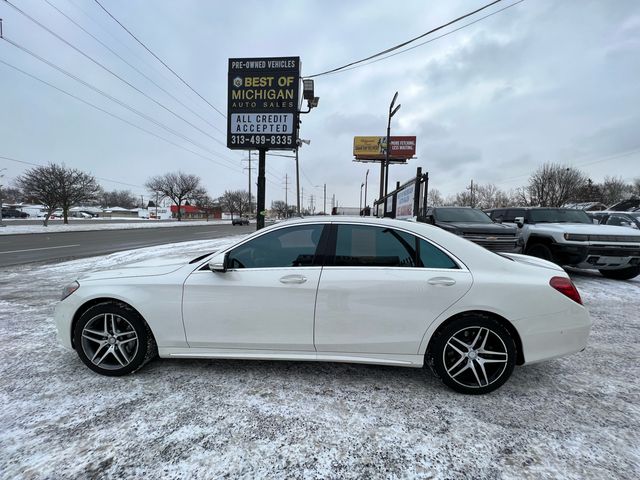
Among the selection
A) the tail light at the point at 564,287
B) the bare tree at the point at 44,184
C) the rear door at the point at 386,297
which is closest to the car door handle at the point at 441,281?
the rear door at the point at 386,297

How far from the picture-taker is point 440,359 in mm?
2707

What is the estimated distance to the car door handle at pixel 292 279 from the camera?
9.07 feet

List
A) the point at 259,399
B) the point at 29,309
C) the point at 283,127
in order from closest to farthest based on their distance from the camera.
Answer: the point at 259,399 < the point at 29,309 < the point at 283,127

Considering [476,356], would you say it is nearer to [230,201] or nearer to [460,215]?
[460,215]

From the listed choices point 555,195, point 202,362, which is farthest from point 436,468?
point 555,195

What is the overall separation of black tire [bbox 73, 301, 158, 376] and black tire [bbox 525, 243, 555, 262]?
8277 millimetres

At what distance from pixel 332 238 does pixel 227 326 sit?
1218 millimetres

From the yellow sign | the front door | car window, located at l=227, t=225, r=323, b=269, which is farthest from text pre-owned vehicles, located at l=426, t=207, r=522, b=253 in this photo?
the yellow sign

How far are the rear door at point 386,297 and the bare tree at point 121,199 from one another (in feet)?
477

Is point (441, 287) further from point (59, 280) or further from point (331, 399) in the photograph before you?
point (59, 280)

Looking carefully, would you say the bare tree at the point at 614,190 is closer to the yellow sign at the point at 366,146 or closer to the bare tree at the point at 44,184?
the yellow sign at the point at 366,146

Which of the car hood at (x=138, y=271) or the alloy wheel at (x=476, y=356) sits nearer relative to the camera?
the alloy wheel at (x=476, y=356)

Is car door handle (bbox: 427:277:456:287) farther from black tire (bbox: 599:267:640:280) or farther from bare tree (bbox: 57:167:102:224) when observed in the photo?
bare tree (bbox: 57:167:102:224)

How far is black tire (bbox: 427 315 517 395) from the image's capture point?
8.73ft
